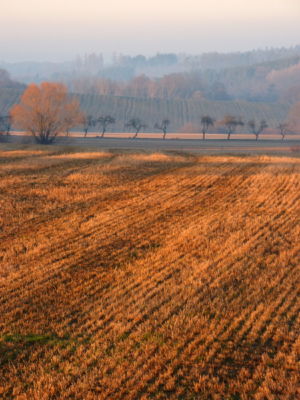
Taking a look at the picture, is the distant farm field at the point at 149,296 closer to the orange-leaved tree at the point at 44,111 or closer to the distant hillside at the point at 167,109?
the orange-leaved tree at the point at 44,111

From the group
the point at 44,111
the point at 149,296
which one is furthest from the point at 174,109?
the point at 149,296

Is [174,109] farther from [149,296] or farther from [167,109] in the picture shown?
[149,296]

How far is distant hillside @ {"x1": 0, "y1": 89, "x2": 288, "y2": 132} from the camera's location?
518 feet

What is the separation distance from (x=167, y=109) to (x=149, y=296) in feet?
526

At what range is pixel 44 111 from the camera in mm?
65312

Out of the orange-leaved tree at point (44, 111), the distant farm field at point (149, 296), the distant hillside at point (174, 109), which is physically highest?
the distant hillside at point (174, 109)

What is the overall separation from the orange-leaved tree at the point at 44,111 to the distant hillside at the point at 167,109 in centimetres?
8126

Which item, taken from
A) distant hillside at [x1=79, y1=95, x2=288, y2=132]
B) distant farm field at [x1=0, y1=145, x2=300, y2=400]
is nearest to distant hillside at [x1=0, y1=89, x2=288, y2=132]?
distant hillside at [x1=79, y1=95, x2=288, y2=132]

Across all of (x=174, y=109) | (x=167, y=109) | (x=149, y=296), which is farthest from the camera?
(x=174, y=109)

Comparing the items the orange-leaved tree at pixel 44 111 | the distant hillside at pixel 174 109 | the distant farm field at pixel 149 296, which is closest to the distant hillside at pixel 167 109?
the distant hillside at pixel 174 109

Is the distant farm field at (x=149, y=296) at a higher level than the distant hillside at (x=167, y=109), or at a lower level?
lower

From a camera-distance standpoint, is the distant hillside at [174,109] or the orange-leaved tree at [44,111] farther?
the distant hillside at [174,109]

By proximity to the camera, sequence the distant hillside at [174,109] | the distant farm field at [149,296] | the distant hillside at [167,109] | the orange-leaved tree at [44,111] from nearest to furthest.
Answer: the distant farm field at [149,296] < the orange-leaved tree at [44,111] < the distant hillside at [167,109] < the distant hillside at [174,109]

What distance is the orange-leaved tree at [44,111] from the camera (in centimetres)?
6531
